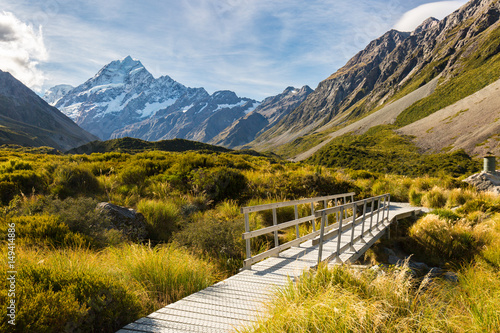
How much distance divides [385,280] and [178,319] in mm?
2726

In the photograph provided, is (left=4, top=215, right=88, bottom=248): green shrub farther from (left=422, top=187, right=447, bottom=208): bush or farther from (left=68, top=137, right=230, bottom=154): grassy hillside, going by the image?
(left=68, top=137, right=230, bottom=154): grassy hillside

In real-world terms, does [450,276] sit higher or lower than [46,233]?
lower

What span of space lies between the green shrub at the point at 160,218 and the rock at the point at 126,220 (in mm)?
362

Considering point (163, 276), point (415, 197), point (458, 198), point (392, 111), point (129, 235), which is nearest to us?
point (163, 276)

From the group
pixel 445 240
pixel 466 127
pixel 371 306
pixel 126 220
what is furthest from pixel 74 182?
pixel 466 127

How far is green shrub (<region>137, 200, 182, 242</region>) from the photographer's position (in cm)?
784

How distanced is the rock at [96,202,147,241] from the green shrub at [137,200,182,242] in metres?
0.36

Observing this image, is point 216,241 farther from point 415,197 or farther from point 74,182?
point 415,197

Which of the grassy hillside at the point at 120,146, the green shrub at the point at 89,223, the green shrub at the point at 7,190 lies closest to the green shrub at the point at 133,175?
the green shrub at the point at 7,190

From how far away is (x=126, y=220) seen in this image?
731cm

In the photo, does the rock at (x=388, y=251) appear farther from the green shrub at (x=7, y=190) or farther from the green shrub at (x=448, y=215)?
the green shrub at (x=7, y=190)

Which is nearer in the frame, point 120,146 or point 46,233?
point 46,233

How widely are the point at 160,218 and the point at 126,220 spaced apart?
1.15 meters

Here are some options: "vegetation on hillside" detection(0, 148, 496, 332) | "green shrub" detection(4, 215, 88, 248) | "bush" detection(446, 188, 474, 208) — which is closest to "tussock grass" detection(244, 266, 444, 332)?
"vegetation on hillside" detection(0, 148, 496, 332)
